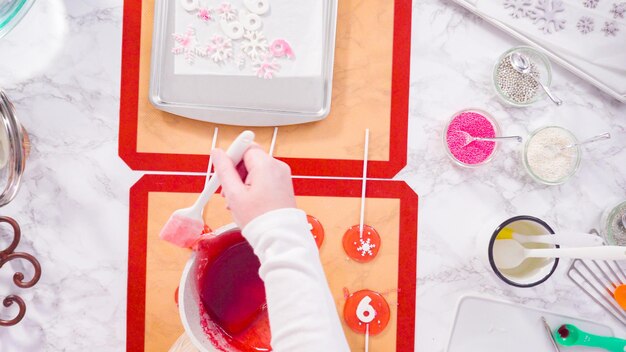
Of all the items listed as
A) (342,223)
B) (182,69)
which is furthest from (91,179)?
(342,223)

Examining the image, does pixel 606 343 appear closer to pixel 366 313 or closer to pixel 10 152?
pixel 366 313

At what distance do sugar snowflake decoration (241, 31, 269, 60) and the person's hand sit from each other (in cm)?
29

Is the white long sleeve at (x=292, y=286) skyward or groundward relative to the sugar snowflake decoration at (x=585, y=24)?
groundward

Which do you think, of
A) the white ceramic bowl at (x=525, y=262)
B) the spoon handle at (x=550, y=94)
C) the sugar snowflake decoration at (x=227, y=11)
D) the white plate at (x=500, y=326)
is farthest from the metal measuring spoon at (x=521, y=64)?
the sugar snowflake decoration at (x=227, y=11)

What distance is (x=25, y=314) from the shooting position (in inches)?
34.1

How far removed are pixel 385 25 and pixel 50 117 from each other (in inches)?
22.6

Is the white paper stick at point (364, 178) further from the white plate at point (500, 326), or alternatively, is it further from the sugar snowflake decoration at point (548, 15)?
the sugar snowflake decoration at point (548, 15)

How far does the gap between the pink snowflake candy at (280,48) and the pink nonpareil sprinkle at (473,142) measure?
0.98ft

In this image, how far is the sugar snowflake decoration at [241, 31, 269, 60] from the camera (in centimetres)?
86

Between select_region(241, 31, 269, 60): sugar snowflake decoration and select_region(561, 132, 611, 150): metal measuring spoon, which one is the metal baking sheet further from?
select_region(561, 132, 611, 150): metal measuring spoon

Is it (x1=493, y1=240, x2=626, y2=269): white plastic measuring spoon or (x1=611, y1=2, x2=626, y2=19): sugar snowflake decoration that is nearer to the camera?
(x1=493, y1=240, x2=626, y2=269): white plastic measuring spoon

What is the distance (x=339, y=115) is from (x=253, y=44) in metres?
0.18

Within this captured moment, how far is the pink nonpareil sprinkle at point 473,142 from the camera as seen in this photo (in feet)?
2.97

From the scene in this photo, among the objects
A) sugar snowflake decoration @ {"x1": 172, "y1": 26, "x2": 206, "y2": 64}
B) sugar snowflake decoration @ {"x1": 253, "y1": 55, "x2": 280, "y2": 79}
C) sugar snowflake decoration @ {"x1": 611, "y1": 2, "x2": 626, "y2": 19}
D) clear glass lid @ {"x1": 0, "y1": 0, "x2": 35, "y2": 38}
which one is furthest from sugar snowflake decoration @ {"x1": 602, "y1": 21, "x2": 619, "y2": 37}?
clear glass lid @ {"x1": 0, "y1": 0, "x2": 35, "y2": 38}
